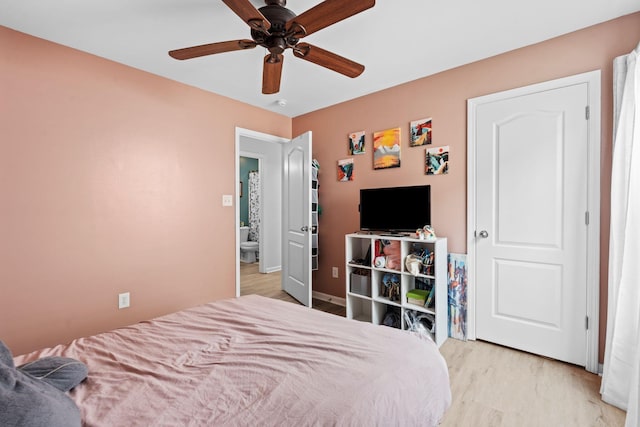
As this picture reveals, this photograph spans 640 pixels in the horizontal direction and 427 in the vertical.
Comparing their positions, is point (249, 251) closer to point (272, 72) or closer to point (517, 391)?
point (272, 72)

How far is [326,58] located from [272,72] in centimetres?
39

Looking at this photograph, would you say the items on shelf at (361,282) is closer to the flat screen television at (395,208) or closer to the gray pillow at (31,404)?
the flat screen television at (395,208)

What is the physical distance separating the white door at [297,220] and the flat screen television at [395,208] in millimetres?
710

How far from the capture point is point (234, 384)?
3.49ft

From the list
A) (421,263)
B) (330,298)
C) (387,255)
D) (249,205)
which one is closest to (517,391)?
(421,263)

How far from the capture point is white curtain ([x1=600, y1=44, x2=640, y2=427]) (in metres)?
1.74

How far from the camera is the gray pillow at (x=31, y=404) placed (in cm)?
71

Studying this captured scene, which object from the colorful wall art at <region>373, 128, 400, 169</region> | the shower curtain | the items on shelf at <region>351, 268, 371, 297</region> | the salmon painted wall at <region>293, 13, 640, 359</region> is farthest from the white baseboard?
the shower curtain

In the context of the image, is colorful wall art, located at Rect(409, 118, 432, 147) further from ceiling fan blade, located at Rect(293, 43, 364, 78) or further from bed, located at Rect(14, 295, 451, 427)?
bed, located at Rect(14, 295, 451, 427)

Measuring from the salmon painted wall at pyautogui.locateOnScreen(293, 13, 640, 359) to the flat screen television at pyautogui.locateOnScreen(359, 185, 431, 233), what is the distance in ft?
0.30

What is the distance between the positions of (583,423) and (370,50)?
2.79 meters

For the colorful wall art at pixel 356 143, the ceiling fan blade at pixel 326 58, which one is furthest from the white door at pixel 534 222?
the ceiling fan blade at pixel 326 58

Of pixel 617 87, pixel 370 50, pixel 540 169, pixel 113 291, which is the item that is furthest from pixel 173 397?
pixel 617 87

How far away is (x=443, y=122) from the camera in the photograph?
9.18 ft
